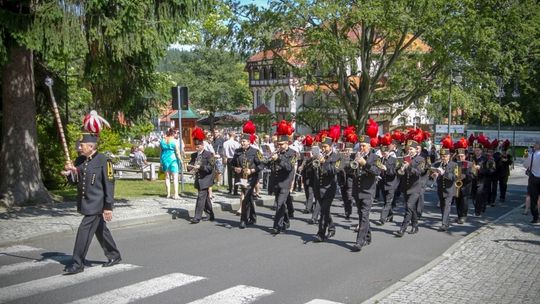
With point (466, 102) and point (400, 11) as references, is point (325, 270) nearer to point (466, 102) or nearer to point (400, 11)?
point (400, 11)

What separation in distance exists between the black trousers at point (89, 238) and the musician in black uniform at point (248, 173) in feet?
13.1

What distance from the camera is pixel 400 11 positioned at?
20219 mm

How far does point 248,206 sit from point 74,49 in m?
5.01

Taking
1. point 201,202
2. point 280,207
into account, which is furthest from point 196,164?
point 280,207

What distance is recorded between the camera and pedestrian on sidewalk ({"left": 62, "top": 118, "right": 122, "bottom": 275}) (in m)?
7.84

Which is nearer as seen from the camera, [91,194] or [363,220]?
[91,194]

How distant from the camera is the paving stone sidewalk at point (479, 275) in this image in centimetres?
675


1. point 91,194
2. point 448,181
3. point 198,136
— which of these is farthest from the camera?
point 198,136

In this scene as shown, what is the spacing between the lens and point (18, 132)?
13031mm

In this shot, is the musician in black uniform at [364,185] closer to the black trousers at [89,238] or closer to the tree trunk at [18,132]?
the black trousers at [89,238]

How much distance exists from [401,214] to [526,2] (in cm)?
1219

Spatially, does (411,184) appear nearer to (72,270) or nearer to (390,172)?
(390,172)

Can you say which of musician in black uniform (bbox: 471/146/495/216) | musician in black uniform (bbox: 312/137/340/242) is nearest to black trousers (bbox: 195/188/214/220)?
musician in black uniform (bbox: 312/137/340/242)

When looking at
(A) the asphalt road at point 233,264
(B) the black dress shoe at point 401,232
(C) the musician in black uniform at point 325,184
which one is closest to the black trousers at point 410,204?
(B) the black dress shoe at point 401,232
